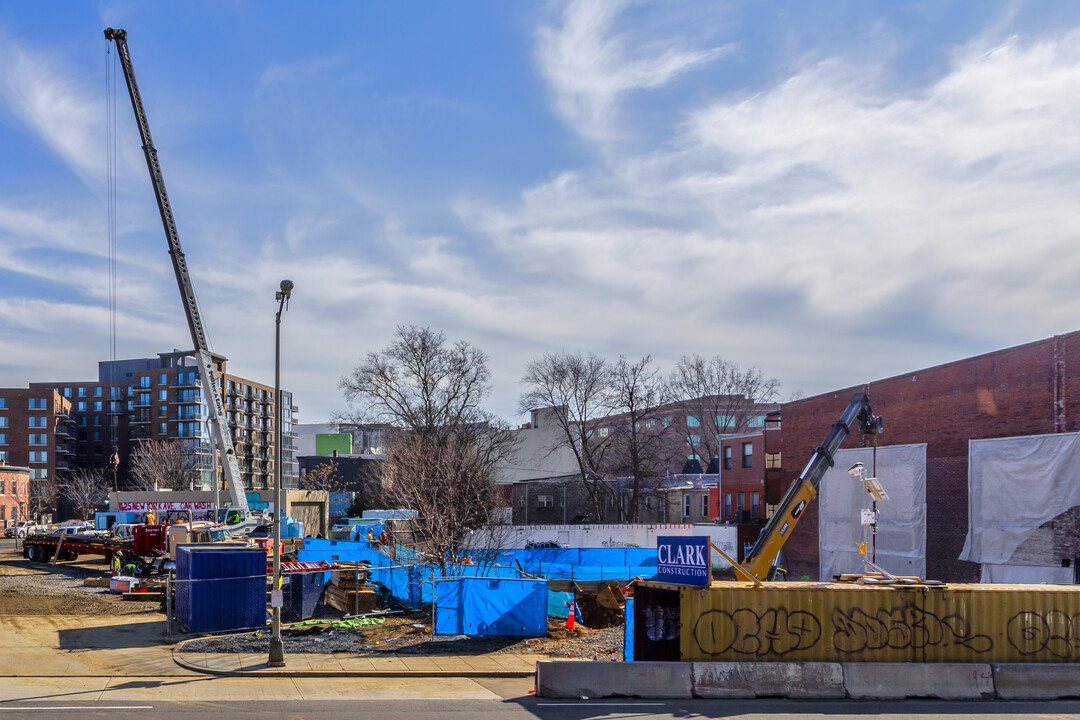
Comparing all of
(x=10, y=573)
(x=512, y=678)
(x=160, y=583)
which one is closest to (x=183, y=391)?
(x=10, y=573)

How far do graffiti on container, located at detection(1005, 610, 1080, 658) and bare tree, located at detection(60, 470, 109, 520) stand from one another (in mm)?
92604

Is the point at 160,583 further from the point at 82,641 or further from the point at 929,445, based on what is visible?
the point at 929,445

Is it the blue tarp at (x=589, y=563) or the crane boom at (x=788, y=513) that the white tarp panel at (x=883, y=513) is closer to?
the blue tarp at (x=589, y=563)

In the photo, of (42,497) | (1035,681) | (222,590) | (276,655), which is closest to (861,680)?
(1035,681)

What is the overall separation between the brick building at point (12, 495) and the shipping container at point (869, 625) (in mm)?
99277

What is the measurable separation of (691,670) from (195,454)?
116m

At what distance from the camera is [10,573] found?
43.7 meters

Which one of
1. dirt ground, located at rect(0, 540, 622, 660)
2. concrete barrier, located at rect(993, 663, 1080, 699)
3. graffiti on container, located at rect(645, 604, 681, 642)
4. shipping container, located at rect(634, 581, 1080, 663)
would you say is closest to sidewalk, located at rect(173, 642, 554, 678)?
dirt ground, located at rect(0, 540, 622, 660)

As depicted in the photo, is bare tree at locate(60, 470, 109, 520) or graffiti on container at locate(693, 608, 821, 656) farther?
bare tree at locate(60, 470, 109, 520)

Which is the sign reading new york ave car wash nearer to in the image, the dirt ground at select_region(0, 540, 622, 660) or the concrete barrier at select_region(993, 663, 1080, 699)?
the dirt ground at select_region(0, 540, 622, 660)

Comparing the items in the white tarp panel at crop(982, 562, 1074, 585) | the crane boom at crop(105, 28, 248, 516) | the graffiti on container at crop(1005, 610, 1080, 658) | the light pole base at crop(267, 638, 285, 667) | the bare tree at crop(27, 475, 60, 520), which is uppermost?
the crane boom at crop(105, 28, 248, 516)

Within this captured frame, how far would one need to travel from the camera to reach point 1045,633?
1827 centimetres

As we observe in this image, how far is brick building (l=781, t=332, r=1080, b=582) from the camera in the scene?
1335 inches

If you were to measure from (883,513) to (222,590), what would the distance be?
102ft
